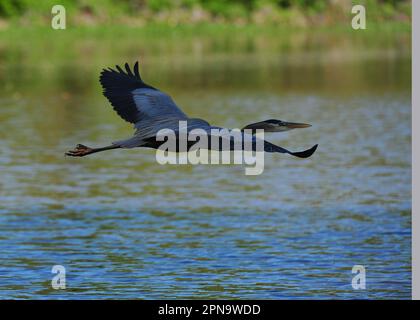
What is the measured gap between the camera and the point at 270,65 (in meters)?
36.8

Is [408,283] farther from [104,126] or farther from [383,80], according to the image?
[383,80]

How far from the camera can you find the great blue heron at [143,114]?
10.0 meters

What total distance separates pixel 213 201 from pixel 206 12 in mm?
39106

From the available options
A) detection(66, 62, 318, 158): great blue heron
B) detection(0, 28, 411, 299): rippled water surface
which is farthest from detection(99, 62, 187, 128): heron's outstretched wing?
detection(0, 28, 411, 299): rippled water surface

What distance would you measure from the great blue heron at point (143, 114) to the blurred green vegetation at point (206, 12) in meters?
38.7

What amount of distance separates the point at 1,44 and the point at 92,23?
23.6 feet

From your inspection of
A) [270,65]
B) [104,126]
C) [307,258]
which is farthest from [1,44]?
[307,258]

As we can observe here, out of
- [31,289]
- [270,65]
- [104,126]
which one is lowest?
[31,289]

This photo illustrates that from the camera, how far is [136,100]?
11055 mm

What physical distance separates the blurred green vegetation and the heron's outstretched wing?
38678 mm

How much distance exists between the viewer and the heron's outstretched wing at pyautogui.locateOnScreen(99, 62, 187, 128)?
35.3ft
